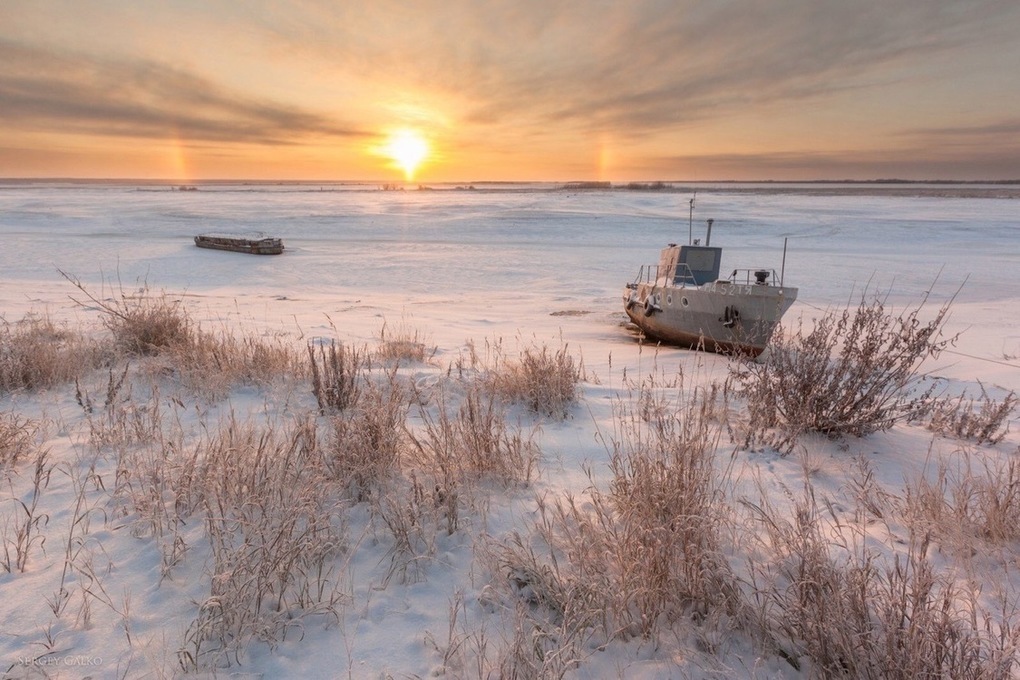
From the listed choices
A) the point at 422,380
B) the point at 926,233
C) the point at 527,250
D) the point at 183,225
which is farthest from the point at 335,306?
the point at 926,233

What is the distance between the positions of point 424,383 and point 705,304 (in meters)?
6.76

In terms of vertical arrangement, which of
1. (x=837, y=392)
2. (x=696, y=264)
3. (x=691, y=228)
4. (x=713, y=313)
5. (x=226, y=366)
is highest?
(x=691, y=228)

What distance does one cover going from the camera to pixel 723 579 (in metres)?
2.25

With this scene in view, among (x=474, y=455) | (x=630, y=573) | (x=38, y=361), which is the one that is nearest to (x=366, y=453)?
(x=474, y=455)

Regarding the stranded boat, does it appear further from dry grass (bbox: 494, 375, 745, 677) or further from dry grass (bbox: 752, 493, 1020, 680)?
dry grass (bbox: 752, 493, 1020, 680)

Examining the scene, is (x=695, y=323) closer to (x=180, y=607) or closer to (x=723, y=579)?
(x=723, y=579)

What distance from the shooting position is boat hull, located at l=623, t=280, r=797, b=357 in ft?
29.3

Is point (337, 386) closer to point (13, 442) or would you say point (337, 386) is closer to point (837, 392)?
point (13, 442)

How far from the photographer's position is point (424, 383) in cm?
550

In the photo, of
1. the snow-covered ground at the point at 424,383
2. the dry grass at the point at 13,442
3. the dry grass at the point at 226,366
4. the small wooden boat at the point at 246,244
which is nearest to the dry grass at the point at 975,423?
the snow-covered ground at the point at 424,383

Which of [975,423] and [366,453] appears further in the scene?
[975,423]

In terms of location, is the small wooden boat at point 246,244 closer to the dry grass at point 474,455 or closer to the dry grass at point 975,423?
the dry grass at point 474,455

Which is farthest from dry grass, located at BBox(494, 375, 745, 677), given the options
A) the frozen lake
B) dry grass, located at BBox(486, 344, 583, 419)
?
the frozen lake

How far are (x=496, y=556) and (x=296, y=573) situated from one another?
0.97 meters
